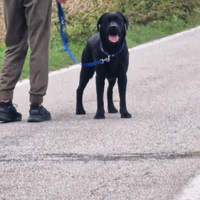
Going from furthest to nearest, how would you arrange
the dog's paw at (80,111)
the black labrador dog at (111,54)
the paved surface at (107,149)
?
the dog's paw at (80,111) < the black labrador dog at (111,54) < the paved surface at (107,149)

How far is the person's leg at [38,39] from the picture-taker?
19.7 feet

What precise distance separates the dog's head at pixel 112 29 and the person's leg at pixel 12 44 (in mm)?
704

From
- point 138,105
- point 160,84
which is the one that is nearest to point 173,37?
point 160,84

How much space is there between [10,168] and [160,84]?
4281mm

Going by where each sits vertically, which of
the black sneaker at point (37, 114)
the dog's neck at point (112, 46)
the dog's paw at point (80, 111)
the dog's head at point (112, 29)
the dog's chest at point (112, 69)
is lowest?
the dog's paw at point (80, 111)

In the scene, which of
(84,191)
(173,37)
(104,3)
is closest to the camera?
(84,191)

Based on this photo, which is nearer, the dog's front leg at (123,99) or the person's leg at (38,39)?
the person's leg at (38,39)

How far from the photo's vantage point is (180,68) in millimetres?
9727

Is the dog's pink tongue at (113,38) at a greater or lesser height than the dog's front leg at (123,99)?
greater

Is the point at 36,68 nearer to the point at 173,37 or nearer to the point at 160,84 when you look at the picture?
the point at 160,84

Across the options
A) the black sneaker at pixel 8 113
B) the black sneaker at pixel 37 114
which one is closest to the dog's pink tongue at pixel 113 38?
the black sneaker at pixel 37 114

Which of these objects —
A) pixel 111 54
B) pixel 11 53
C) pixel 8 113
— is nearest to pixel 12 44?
pixel 11 53

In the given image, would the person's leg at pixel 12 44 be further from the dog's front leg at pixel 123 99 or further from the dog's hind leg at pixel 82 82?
the dog's front leg at pixel 123 99

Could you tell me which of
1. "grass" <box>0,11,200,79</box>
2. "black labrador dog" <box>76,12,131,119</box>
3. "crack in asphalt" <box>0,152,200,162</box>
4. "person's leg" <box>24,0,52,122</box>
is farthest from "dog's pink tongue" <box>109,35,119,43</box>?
"grass" <box>0,11,200,79</box>
